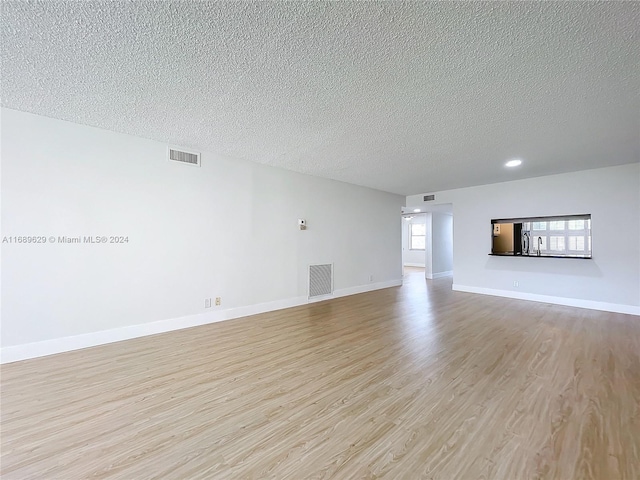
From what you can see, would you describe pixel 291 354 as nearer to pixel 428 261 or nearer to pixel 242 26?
pixel 242 26

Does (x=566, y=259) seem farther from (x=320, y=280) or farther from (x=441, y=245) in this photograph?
(x=320, y=280)

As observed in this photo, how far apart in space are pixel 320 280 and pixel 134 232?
323cm

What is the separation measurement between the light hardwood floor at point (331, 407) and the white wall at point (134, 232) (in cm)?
45

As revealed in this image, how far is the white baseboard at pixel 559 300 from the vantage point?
4.42 meters

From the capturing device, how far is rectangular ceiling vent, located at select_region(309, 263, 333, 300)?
5.21 metres

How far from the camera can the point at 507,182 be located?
5680 millimetres

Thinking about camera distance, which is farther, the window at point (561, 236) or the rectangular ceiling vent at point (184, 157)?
the window at point (561, 236)

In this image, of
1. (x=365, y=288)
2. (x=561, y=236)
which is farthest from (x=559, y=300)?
(x=365, y=288)

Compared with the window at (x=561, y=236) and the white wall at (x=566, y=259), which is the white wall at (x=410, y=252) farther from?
the window at (x=561, y=236)

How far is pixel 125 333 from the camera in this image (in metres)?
3.22

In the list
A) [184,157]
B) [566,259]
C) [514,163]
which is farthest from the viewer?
[566,259]

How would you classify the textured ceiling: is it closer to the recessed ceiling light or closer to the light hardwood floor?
the recessed ceiling light

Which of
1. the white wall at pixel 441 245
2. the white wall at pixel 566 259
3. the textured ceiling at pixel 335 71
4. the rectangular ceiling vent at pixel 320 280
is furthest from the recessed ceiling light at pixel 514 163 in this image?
the white wall at pixel 441 245

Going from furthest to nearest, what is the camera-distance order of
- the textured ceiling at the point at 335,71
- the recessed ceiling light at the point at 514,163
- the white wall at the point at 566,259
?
the white wall at the point at 566,259 → the recessed ceiling light at the point at 514,163 → the textured ceiling at the point at 335,71
